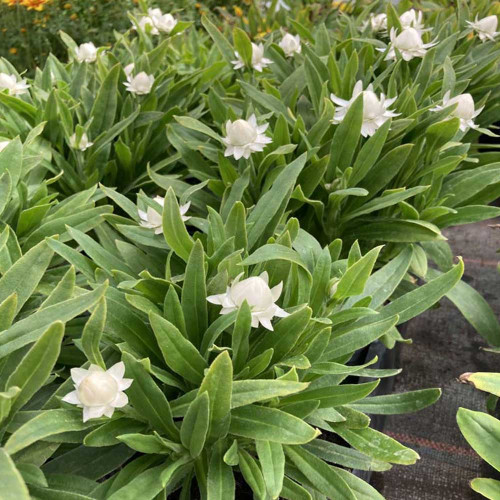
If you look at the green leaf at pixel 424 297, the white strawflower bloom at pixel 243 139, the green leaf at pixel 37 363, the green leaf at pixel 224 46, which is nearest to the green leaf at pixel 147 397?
the green leaf at pixel 37 363

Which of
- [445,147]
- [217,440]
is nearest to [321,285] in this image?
[217,440]

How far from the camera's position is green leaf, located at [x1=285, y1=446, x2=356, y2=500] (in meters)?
0.79

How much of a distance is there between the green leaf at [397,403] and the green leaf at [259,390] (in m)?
0.25

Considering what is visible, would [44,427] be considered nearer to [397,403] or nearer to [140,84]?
[397,403]

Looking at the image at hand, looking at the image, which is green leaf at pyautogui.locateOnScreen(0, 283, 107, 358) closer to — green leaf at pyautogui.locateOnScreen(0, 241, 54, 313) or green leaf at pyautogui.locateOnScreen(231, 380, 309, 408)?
green leaf at pyautogui.locateOnScreen(0, 241, 54, 313)

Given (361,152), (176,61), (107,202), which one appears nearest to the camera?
(361,152)

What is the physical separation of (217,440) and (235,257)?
0.25 m

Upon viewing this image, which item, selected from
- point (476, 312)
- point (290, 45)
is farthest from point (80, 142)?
point (476, 312)

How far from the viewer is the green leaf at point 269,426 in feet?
2.30

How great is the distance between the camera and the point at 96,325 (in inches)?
27.9

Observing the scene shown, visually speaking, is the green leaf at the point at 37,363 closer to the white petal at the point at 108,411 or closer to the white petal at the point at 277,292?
the white petal at the point at 108,411

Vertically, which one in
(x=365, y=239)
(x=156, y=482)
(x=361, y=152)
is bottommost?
(x=365, y=239)

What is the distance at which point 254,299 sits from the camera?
2.55ft

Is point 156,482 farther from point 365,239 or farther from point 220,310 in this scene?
point 365,239
